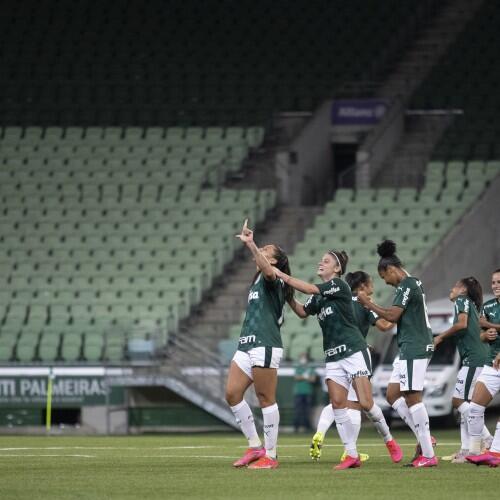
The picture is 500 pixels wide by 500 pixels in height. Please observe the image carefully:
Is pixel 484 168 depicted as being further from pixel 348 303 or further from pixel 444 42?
pixel 348 303

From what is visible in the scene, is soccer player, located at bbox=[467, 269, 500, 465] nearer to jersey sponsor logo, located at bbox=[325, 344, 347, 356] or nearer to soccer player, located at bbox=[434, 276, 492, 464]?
soccer player, located at bbox=[434, 276, 492, 464]

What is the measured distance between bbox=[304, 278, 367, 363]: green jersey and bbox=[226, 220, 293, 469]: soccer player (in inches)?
13.6

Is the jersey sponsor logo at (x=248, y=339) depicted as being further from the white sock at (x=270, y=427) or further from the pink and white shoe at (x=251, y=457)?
the pink and white shoe at (x=251, y=457)

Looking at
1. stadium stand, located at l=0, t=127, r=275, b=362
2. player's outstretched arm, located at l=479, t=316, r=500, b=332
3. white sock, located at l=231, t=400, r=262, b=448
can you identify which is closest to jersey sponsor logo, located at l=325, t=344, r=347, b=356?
white sock, located at l=231, t=400, r=262, b=448

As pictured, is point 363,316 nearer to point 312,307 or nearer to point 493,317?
point 493,317

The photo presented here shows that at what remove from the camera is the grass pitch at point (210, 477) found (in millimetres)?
12234

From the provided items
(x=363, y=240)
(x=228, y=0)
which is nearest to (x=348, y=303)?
(x=363, y=240)

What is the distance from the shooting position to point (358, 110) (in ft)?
126

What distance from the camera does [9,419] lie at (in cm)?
2966

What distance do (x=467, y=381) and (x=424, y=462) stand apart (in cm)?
178

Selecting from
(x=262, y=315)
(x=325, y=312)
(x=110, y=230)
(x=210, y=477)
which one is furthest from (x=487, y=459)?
(x=110, y=230)

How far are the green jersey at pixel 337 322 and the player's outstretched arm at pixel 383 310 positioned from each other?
184 mm

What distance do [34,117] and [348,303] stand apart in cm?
2590

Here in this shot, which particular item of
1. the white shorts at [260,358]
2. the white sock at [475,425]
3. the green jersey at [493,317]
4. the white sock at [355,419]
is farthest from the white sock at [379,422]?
the white shorts at [260,358]
